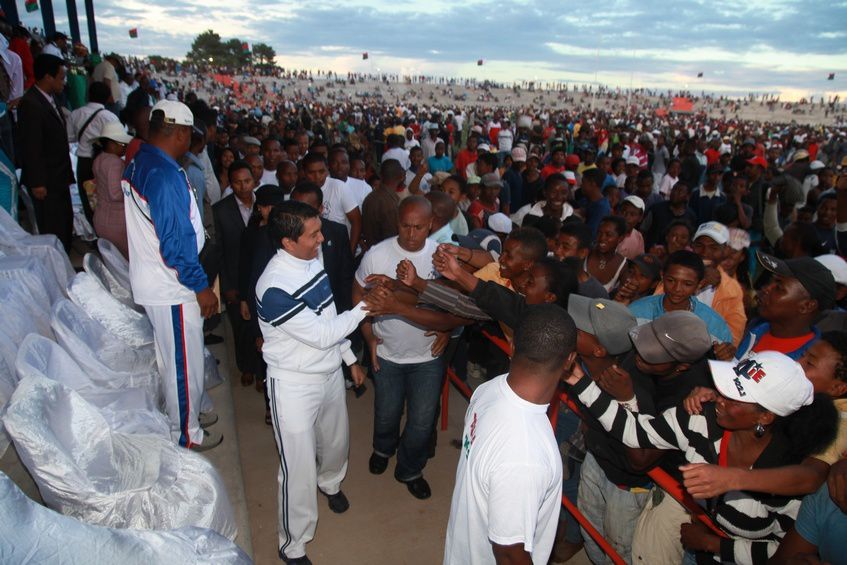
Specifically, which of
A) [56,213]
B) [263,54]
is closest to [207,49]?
[263,54]

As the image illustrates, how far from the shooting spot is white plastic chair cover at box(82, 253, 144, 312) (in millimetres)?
4180

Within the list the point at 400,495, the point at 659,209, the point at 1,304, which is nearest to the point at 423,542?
the point at 400,495

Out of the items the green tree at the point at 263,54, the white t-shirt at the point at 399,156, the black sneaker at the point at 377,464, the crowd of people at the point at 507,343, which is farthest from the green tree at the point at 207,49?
the black sneaker at the point at 377,464

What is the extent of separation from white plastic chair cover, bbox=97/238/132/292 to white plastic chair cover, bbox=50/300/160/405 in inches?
33.1

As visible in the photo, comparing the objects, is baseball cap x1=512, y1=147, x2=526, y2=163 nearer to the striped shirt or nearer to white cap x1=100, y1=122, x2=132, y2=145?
white cap x1=100, y1=122, x2=132, y2=145

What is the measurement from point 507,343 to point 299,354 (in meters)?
1.44

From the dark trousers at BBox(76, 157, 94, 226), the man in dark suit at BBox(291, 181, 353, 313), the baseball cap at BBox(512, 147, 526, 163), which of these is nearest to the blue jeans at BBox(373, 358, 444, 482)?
the man in dark suit at BBox(291, 181, 353, 313)

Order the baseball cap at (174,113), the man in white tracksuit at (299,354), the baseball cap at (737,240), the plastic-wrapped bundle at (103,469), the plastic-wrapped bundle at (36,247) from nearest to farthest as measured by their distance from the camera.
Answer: the plastic-wrapped bundle at (103,469) < the man in white tracksuit at (299,354) < the baseball cap at (174,113) < the plastic-wrapped bundle at (36,247) < the baseball cap at (737,240)

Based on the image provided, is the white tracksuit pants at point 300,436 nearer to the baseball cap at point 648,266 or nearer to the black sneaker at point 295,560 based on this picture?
the black sneaker at point 295,560

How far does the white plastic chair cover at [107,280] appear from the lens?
4180 millimetres

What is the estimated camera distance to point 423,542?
341 centimetres

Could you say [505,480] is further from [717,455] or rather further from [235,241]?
[235,241]

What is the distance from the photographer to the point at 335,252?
4203mm

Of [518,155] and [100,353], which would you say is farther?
[518,155]
